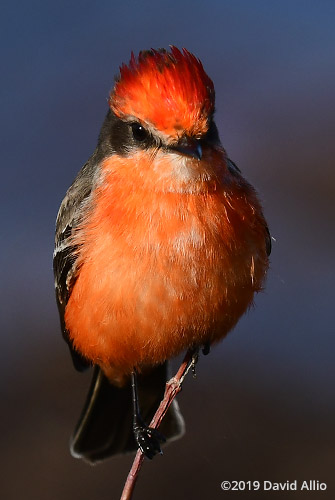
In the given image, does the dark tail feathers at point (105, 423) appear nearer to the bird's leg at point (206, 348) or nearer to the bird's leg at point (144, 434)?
the bird's leg at point (144, 434)

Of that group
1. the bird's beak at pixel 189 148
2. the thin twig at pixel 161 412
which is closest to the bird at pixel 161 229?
the bird's beak at pixel 189 148

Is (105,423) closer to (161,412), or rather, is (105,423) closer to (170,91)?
(161,412)

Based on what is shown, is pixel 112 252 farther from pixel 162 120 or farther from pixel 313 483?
pixel 313 483

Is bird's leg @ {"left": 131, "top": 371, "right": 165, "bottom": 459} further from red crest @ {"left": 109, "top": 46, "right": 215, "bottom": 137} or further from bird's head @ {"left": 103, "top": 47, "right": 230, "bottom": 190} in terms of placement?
red crest @ {"left": 109, "top": 46, "right": 215, "bottom": 137}

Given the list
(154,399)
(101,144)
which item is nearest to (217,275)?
(101,144)

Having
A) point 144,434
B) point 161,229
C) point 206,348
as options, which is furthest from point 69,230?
point 144,434

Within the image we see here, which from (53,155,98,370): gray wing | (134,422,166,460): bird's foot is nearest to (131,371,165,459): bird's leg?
(134,422,166,460): bird's foot
